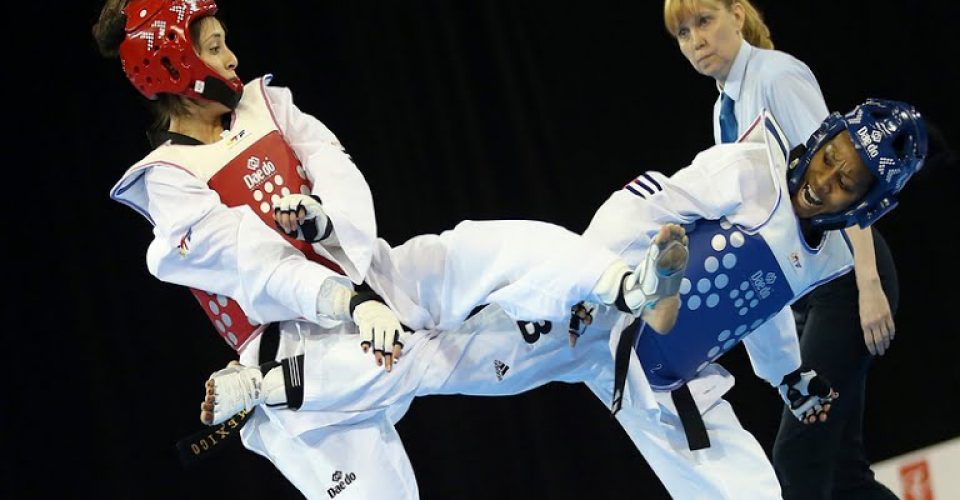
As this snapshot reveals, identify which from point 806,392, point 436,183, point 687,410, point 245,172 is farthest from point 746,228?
point 436,183

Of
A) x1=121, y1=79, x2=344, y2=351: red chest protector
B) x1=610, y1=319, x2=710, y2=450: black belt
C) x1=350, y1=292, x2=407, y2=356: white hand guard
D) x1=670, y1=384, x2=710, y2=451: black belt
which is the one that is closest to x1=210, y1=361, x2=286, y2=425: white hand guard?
x1=121, y1=79, x2=344, y2=351: red chest protector

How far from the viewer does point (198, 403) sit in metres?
4.09

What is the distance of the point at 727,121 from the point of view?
11.1ft

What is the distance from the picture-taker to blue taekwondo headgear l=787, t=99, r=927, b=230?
2562 mm

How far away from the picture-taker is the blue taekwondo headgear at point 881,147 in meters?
2.56

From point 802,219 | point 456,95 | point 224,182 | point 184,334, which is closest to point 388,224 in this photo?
point 456,95

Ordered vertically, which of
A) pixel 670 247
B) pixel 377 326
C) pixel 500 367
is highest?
pixel 670 247

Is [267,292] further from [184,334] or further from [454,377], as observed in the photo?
[184,334]

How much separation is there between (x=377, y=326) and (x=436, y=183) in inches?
78.6

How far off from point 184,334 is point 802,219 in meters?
2.25

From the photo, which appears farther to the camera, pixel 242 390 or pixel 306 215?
pixel 242 390

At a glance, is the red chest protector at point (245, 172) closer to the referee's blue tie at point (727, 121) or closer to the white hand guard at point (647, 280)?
the white hand guard at point (647, 280)

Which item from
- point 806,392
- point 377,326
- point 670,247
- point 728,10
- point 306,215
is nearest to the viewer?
point 670,247

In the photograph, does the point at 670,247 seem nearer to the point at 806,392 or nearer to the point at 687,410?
the point at 687,410
